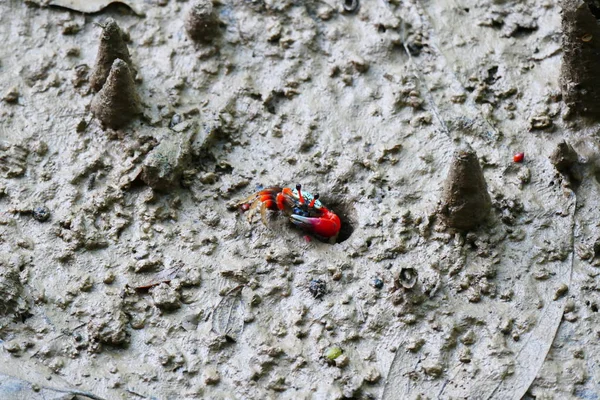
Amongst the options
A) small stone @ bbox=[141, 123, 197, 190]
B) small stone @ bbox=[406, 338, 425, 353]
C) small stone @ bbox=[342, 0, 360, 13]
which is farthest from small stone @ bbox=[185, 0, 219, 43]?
small stone @ bbox=[406, 338, 425, 353]

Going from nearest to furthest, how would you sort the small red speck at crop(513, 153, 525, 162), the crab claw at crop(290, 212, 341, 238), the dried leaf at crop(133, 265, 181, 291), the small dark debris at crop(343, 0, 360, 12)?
the dried leaf at crop(133, 265, 181, 291) → the crab claw at crop(290, 212, 341, 238) → the small red speck at crop(513, 153, 525, 162) → the small dark debris at crop(343, 0, 360, 12)

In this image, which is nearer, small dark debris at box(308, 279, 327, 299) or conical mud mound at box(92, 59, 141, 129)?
small dark debris at box(308, 279, 327, 299)

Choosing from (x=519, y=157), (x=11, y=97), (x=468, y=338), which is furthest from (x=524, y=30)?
(x=11, y=97)

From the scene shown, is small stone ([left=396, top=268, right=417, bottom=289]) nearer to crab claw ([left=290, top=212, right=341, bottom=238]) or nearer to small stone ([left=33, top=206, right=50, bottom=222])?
crab claw ([left=290, top=212, right=341, bottom=238])

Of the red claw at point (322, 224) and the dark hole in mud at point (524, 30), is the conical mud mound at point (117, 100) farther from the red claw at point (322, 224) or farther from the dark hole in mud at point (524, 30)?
the dark hole in mud at point (524, 30)

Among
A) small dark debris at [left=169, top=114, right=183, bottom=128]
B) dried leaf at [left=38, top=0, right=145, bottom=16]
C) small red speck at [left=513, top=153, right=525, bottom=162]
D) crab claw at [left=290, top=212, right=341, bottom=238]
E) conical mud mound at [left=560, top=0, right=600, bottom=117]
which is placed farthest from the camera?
dried leaf at [left=38, top=0, right=145, bottom=16]

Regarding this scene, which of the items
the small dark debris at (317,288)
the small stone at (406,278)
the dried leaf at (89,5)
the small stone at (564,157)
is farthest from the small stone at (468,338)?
the dried leaf at (89,5)

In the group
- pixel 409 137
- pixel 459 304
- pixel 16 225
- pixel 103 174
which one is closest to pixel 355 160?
pixel 409 137
